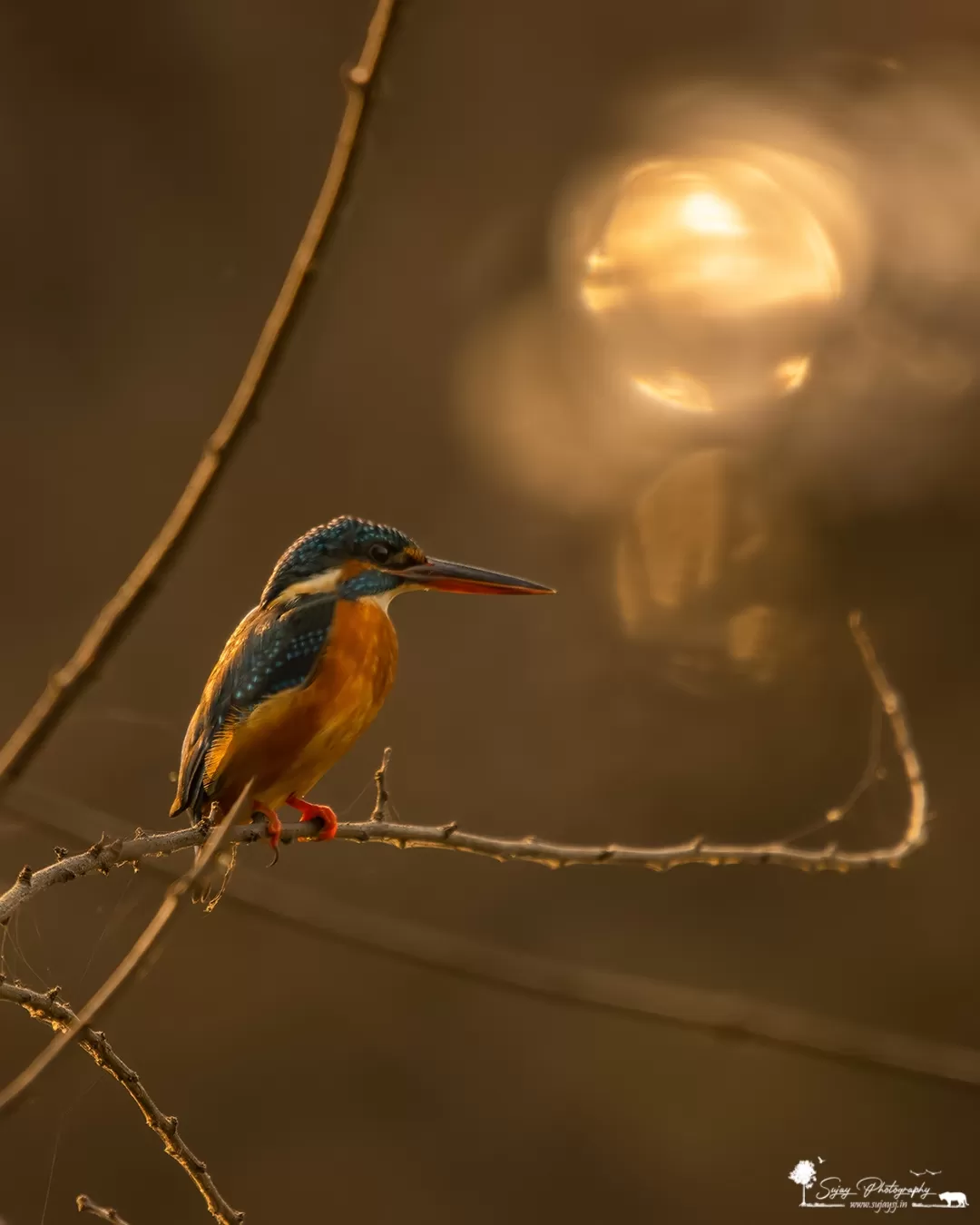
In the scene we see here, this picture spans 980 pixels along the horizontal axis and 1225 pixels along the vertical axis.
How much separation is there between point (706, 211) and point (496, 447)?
1.10m

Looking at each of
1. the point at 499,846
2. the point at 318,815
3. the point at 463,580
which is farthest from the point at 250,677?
the point at 499,846

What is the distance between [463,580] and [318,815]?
42 cm

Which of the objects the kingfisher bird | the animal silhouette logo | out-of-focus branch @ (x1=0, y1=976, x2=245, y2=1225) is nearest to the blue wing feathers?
the kingfisher bird

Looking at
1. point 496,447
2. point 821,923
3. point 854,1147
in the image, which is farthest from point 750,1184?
point 496,447

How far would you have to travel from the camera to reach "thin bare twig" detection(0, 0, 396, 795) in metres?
0.56

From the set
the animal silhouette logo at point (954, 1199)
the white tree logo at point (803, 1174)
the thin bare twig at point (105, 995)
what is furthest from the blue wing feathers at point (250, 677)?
the animal silhouette logo at point (954, 1199)

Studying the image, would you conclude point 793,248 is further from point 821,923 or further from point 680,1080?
point 680,1080

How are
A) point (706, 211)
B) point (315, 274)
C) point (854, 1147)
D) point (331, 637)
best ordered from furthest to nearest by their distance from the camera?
point (706, 211)
point (854, 1147)
point (331, 637)
point (315, 274)

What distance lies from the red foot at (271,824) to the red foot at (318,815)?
0.13 ft

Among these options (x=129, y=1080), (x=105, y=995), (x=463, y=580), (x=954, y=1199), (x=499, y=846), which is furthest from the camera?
(x=954, y=1199)

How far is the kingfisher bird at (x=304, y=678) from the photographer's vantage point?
1.65m

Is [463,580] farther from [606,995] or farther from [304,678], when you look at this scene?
[606,995]

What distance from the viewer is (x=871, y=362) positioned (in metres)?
4.34

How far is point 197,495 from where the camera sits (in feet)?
1.91
